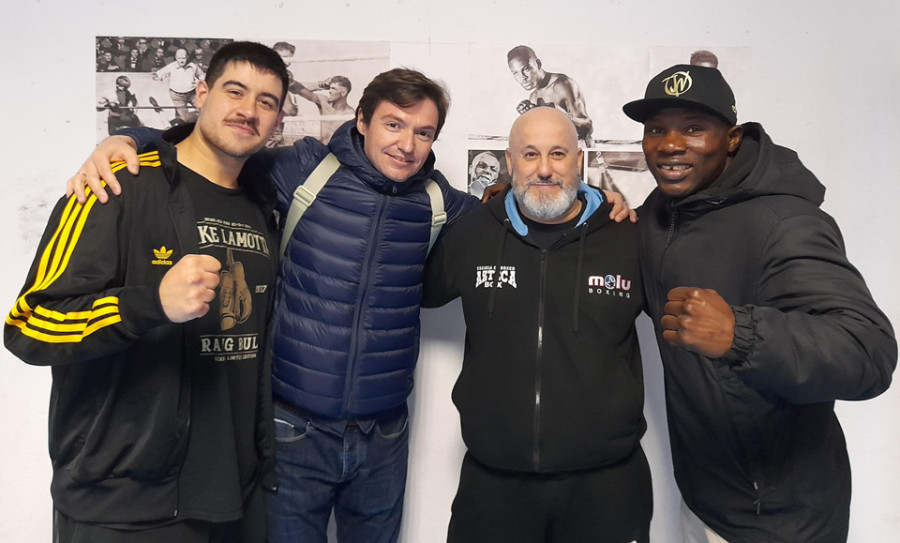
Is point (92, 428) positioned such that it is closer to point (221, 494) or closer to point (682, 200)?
point (221, 494)

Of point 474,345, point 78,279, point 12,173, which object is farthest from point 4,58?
point 474,345

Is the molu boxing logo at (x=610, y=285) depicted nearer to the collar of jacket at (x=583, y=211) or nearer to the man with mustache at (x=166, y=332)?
the collar of jacket at (x=583, y=211)

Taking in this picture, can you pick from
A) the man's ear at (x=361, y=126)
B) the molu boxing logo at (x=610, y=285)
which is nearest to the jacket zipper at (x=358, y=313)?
the man's ear at (x=361, y=126)

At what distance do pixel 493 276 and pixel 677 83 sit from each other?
67 centimetres

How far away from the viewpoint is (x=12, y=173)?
192cm

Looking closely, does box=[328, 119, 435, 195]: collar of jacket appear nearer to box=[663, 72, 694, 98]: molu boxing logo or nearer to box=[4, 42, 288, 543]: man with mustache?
box=[4, 42, 288, 543]: man with mustache

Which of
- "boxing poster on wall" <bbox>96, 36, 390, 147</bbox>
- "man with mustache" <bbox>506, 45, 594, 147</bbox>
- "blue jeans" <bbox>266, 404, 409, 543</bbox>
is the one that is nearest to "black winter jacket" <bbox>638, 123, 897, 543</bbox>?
"man with mustache" <bbox>506, 45, 594, 147</bbox>

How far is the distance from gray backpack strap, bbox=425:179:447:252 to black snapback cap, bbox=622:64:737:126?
616mm

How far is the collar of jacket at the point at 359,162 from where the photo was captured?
1522mm

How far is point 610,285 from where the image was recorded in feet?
4.97

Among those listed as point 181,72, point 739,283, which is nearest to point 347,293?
point 739,283

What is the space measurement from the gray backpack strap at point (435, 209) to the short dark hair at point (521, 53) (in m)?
0.59

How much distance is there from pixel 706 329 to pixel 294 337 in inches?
41.0

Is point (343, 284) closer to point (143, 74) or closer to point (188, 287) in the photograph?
point (188, 287)
